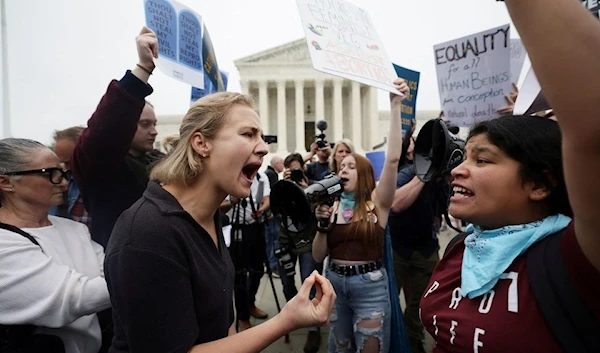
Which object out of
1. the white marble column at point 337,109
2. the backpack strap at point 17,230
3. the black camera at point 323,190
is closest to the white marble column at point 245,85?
the white marble column at point 337,109

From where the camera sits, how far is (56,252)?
1.64 meters

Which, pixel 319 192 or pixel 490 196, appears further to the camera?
pixel 319 192

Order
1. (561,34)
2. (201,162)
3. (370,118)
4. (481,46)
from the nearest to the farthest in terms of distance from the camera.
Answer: (561,34) < (201,162) < (481,46) < (370,118)

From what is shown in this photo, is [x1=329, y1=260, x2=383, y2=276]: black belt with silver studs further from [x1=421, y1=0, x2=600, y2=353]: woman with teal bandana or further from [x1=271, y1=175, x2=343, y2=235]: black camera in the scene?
[x1=421, y1=0, x2=600, y2=353]: woman with teal bandana

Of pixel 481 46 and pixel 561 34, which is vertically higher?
pixel 481 46

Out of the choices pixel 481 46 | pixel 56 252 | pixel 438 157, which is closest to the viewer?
pixel 56 252

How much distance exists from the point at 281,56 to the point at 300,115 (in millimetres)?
6420

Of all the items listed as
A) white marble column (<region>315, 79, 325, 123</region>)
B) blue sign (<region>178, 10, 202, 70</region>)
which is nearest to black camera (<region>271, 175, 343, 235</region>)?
blue sign (<region>178, 10, 202, 70</region>)

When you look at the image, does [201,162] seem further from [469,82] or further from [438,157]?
[469,82]

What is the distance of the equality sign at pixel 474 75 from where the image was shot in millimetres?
3055

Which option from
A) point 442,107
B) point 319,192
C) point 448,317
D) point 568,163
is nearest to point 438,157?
point 319,192

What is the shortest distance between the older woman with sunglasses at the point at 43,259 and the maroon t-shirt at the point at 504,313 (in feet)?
4.61

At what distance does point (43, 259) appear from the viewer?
1479 mm

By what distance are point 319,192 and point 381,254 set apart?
120cm
